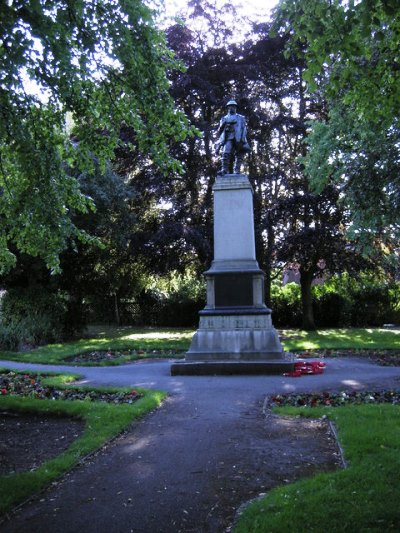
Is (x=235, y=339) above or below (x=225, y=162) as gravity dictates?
below

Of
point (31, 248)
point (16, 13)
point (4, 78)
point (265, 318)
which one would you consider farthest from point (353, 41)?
point (265, 318)

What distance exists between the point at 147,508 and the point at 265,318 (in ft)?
24.4

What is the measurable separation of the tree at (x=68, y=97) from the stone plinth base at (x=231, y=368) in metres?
4.20

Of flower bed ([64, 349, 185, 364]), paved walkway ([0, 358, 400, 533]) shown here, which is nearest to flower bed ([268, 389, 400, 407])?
paved walkway ([0, 358, 400, 533])

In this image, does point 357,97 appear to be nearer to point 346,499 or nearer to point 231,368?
point 346,499

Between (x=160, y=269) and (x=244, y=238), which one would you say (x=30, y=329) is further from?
(x=244, y=238)

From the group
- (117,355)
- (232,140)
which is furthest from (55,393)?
(232,140)

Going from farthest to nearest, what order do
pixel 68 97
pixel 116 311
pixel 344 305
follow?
pixel 116 311 → pixel 344 305 → pixel 68 97

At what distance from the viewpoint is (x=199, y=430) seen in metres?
6.11

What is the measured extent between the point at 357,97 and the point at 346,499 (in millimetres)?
4214

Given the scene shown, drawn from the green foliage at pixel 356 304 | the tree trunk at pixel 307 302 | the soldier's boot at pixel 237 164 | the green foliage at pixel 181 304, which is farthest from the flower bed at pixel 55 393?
the green foliage at pixel 356 304

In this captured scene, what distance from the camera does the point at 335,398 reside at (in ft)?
25.2

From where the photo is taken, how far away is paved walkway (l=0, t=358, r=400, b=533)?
3.69m

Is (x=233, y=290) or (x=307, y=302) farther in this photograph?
(x=307, y=302)
